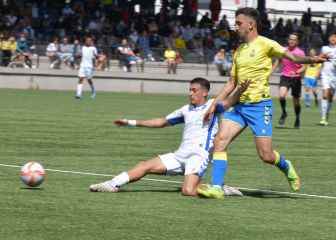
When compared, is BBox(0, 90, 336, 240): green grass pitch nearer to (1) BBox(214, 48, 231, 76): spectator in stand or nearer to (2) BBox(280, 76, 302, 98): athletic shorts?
(2) BBox(280, 76, 302, 98): athletic shorts

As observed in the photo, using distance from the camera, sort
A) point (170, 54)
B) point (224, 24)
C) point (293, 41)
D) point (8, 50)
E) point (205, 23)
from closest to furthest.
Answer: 1. point (293, 41)
2. point (8, 50)
3. point (170, 54)
4. point (224, 24)
5. point (205, 23)

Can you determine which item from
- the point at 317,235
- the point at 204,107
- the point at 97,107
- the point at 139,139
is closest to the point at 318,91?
the point at 97,107

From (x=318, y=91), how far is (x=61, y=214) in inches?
1340

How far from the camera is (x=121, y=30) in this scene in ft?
165

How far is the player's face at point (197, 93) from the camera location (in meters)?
12.7

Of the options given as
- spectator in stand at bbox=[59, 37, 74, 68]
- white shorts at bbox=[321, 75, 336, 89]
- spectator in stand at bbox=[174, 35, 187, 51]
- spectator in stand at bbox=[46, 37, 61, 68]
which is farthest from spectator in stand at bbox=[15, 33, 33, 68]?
white shorts at bbox=[321, 75, 336, 89]

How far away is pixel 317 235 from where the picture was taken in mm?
9758

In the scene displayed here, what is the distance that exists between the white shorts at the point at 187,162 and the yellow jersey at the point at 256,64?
2.60ft

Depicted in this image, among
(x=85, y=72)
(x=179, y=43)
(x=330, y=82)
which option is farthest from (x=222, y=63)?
(x=330, y=82)

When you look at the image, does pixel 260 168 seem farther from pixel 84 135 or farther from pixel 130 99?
pixel 130 99

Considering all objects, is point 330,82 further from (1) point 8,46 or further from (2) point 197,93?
(1) point 8,46

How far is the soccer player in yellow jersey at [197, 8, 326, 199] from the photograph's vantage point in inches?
503

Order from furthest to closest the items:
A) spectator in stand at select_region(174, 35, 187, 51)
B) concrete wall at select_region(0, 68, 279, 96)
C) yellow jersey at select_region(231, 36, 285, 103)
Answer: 1. spectator in stand at select_region(174, 35, 187, 51)
2. concrete wall at select_region(0, 68, 279, 96)
3. yellow jersey at select_region(231, 36, 285, 103)

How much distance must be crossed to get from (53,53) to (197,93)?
111 ft
